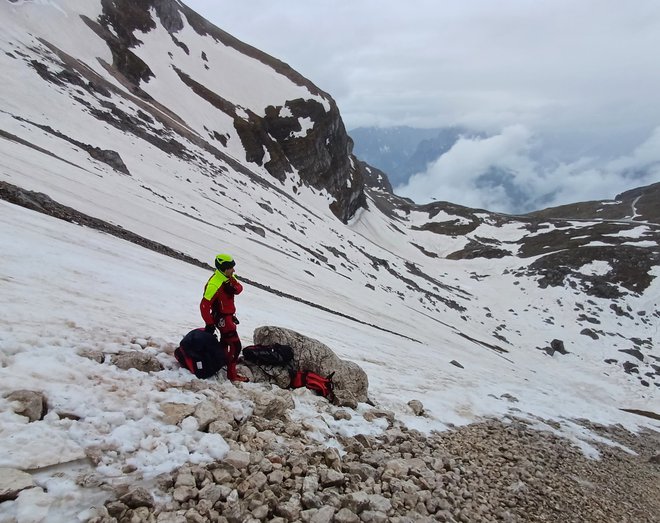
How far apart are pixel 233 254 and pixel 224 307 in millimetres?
19954

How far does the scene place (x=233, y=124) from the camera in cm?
8044

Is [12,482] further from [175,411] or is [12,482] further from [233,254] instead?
[233,254]

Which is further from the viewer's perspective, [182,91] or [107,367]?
[182,91]

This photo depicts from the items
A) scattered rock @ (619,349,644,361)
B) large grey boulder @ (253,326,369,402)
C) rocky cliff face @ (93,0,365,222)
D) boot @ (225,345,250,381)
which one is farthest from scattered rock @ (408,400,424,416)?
rocky cliff face @ (93,0,365,222)

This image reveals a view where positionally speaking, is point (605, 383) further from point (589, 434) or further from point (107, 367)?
point (107, 367)

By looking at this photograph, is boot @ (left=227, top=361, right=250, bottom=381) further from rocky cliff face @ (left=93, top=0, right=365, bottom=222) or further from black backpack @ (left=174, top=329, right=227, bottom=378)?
rocky cliff face @ (left=93, top=0, right=365, bottom=222)

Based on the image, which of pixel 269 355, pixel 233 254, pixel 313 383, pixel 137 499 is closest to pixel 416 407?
pixel 313 383

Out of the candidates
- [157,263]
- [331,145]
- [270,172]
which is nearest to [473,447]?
[157,263]

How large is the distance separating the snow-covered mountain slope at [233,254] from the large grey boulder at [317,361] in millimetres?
1010

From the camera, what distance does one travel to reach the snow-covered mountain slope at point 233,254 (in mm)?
8125

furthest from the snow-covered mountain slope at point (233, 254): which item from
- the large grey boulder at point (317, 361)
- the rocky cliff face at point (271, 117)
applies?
the large grey boulder at point (317, 361)

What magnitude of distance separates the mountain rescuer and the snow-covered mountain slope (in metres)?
0.85

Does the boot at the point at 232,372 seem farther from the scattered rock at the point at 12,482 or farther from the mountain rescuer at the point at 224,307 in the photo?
the scattered rock at the point at 12,482

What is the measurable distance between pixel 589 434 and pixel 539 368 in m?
29.3
